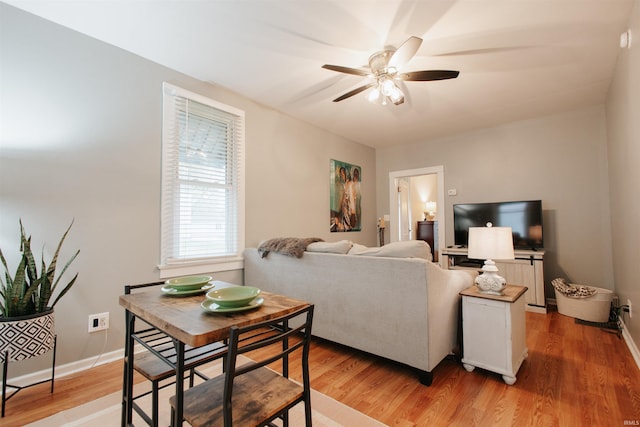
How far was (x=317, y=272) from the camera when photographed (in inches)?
96.3

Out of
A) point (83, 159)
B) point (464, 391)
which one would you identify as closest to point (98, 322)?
point (83, 159)

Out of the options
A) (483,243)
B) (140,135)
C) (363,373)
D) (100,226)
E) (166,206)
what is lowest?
(363,373)

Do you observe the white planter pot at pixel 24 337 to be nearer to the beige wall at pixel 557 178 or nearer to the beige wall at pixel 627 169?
the beige wall at pixel 627 169

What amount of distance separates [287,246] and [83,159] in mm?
1766

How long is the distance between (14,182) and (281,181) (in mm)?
2438

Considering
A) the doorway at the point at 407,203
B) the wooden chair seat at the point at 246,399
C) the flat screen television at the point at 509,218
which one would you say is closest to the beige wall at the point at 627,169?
the flat screen television at the point at 509,218

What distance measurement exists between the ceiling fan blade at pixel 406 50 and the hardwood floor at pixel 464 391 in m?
2.32

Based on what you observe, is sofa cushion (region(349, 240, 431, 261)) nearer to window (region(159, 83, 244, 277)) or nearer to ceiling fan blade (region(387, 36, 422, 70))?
ceiling fan blade (region(387, 36, 422, 70))

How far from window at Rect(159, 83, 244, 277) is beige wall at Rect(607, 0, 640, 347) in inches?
134

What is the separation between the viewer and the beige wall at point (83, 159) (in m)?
1.94

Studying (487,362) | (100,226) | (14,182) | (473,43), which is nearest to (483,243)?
(487,362)

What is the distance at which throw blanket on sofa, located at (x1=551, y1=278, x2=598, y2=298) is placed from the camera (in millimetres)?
→ 3166

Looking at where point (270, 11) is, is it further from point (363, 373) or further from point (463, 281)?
point (363, 373)

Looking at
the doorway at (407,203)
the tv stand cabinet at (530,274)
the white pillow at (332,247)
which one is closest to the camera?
the white pillow at (332,247)
